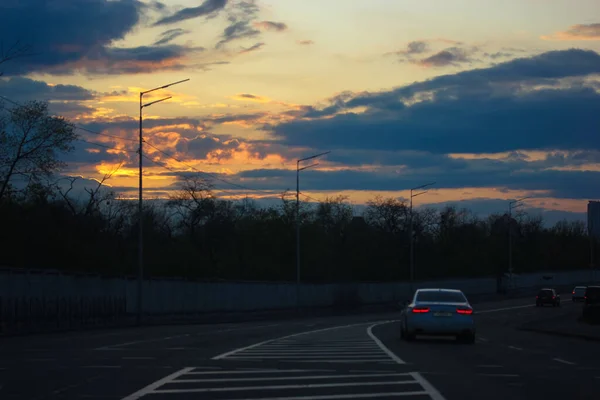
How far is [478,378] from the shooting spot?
15.3m

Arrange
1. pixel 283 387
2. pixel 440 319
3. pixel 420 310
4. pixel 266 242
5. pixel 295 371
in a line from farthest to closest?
1. pixel 266 242
2. pixel 420 310
3. pixel 440 319
4. pixel 295 371
5. pixel 283 387

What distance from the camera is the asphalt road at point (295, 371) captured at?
12938mm

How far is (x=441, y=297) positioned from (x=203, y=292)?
1437 inches

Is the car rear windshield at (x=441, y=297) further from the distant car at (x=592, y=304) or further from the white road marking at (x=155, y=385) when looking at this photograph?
Result: the distant car at (x=592, y=304)

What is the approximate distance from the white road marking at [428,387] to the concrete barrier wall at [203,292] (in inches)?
1017

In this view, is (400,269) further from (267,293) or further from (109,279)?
(109,279)

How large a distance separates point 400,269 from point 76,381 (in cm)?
10119

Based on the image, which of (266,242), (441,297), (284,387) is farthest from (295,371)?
(266,242)

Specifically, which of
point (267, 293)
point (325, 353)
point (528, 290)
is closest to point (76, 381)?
point (325, 353)

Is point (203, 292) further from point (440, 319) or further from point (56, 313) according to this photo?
point (440, 319)

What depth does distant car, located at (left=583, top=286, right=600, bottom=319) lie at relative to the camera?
4078 centimetres

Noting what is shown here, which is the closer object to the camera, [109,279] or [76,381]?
[76,381]

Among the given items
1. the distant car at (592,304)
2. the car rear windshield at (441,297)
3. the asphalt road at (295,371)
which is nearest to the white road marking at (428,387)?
the asphalt road at (295,371)

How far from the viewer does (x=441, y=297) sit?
2606 centimetres
